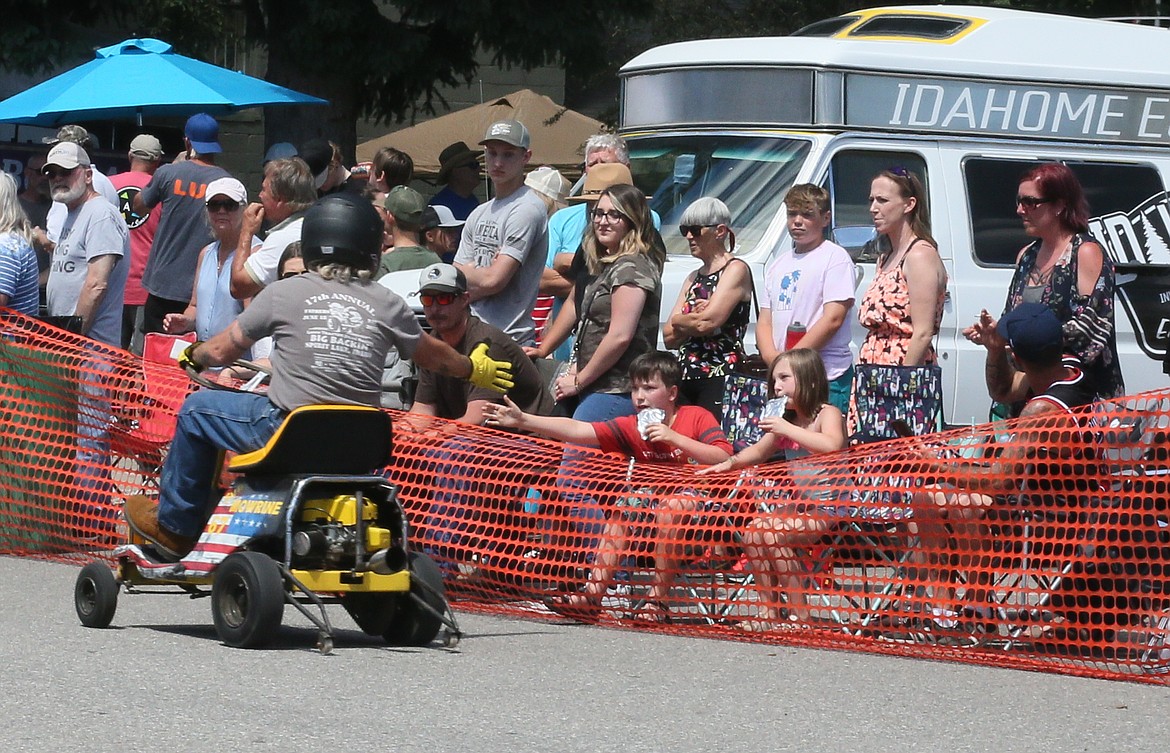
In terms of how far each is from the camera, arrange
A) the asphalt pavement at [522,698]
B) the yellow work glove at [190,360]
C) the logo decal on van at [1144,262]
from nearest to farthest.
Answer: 1. the asphalt pavement at [522,698]
2. the yellow work glove at [190,360]
3. the logo decal on van at [1144,262]

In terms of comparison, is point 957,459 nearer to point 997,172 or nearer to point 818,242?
point 818,242

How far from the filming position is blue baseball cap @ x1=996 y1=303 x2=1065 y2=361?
7.53 meters

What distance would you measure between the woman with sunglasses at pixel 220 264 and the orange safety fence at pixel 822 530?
33.1 inches

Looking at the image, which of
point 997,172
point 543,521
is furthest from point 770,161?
point 543,521

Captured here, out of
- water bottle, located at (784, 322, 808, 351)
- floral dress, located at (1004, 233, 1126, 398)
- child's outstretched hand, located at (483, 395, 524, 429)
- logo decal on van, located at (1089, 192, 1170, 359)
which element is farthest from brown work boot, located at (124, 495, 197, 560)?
logo decal on van, located at (1089, 192, 1170, 359)

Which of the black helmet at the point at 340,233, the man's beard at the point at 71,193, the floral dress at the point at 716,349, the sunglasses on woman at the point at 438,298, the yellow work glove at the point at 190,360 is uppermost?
the man's beard at the point at 71,193

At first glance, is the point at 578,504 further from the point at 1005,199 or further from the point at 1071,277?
the point at 1005,199

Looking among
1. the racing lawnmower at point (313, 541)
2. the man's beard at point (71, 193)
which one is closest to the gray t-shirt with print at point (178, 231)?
the man's beard at point (71, 193)

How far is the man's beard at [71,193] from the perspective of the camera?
1081cm

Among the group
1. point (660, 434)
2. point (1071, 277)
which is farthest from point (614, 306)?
point (1071, 277)

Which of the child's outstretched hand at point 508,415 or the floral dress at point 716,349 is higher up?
the floral dress at point 716,349

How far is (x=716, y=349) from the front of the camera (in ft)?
30.2

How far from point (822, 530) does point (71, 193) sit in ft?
17.2

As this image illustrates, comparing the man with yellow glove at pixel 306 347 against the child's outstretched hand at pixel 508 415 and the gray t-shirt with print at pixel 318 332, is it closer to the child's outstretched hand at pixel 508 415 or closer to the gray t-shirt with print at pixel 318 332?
the gray t-shirt with print at pixel 318 332
